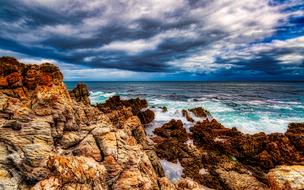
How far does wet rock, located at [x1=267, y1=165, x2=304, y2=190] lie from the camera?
12320 millimetres

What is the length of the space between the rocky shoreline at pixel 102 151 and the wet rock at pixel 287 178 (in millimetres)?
48

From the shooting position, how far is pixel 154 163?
46.0 ft

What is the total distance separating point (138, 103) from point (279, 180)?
26275 mm

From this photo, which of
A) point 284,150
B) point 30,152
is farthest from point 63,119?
point 284,150

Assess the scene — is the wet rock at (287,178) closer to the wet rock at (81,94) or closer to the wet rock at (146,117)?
the wet rock at (146,117)

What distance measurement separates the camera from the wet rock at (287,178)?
1232 centimetres

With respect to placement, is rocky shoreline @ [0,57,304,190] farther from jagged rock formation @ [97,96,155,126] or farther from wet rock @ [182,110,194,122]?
wet rock @ [182,110,194,122]

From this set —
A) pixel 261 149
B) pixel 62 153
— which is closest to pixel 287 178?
pixel 261 149

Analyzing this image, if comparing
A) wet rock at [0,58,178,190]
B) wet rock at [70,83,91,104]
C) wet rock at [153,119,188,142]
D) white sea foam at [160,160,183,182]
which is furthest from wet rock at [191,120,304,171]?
wet rock at [70,83,91,104]

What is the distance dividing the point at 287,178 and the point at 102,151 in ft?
31.5

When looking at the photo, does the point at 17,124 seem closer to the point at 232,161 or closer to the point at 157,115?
the point at 232,161

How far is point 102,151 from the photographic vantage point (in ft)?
35.7

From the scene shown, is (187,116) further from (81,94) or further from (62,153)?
(62,153)

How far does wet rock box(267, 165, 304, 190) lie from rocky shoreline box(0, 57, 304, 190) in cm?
5
